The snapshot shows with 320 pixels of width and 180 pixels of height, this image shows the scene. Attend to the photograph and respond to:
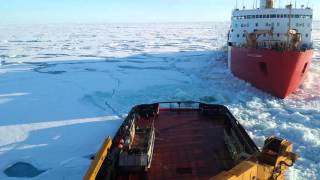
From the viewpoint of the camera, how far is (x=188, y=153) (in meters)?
6.79

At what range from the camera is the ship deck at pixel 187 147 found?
5965 mm

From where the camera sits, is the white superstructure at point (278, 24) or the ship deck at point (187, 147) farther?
the white superstructure at point (278, 24)

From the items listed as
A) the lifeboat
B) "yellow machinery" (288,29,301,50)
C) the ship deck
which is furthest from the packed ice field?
"yellow machinery" (288,29,301,50)

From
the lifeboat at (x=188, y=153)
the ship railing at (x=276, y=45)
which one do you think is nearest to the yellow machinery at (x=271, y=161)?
the lifeboat at (x=188, y=153)

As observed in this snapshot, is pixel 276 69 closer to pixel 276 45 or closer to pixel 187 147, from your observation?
pixel 276 45

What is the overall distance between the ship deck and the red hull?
517 centimetres

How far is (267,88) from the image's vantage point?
1388cm

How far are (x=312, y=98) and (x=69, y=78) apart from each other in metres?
11.8

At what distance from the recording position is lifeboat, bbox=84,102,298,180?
4203 millimetres

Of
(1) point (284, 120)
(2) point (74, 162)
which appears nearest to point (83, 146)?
(2) point (74, 162)

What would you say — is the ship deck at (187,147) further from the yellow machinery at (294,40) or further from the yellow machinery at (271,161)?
the yellow machinery at (294,40)

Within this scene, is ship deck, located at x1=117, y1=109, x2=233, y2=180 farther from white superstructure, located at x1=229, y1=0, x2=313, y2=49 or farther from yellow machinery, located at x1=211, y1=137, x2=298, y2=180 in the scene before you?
white superstructure, located at x1=229, y1=0, x2=313, y2=49

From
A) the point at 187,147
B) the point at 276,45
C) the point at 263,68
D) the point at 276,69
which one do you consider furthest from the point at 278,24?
the point at 187,147

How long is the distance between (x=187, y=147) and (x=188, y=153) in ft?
1.06
